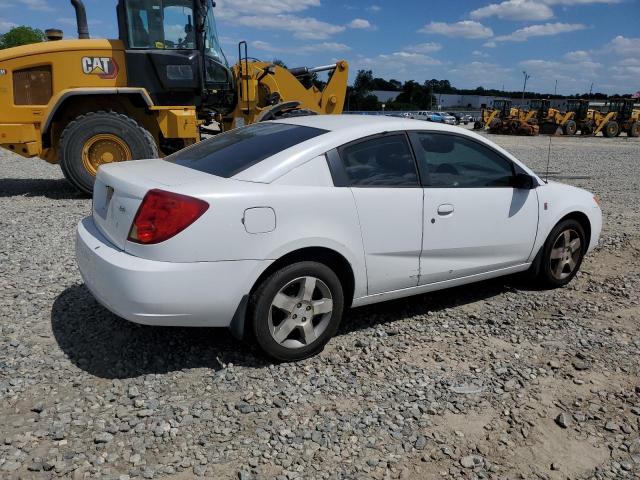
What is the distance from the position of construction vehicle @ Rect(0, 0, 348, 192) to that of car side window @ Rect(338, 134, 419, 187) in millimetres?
5617

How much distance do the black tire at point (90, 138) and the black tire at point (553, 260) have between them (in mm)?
6048

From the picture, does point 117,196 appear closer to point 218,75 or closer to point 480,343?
point 480,343

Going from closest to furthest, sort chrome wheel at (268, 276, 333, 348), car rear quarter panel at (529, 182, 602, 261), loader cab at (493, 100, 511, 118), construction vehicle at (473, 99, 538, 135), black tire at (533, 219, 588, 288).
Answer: chrome wheel at (268, 276, 333, 348)
car rear quarter panel at (529, 182, 602, 261)
black tire at (533, 219, 588, 288)
construction vehicle at (473, 99, 538, 135)
loader cab at (493, 100, 511, 118)

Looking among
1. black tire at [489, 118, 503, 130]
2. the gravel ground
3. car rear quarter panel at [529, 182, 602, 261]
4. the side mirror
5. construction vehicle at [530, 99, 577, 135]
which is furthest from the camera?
construction vehicle at [530, 99, 577, 135]

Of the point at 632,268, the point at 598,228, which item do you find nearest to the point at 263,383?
the point at 598,228

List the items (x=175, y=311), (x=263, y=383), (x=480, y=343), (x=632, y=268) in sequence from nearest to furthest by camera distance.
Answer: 1. (x=175, y=311)
2. (x=263, y=383)
3. (x=480, y=343)
4. (x=632, y=268)

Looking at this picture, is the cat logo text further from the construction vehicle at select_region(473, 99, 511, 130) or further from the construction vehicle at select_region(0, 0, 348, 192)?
the construction vehicle at select_region(473, 99, 511, 130)

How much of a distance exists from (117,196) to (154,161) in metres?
0.78

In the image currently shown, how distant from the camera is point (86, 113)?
8.73 meters

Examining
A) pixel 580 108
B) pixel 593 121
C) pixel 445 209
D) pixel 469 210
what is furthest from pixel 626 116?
pixel 445 209

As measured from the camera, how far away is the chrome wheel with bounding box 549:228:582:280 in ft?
16.1

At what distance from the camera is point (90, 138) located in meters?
8.38

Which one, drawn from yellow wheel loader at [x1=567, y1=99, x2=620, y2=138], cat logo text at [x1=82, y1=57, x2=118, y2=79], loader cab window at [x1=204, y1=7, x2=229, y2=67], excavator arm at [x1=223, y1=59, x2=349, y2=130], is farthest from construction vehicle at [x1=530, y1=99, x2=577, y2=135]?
cat logo text at [x1=82, y1=57, x2=118, y2=79]

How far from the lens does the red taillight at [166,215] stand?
301cm
